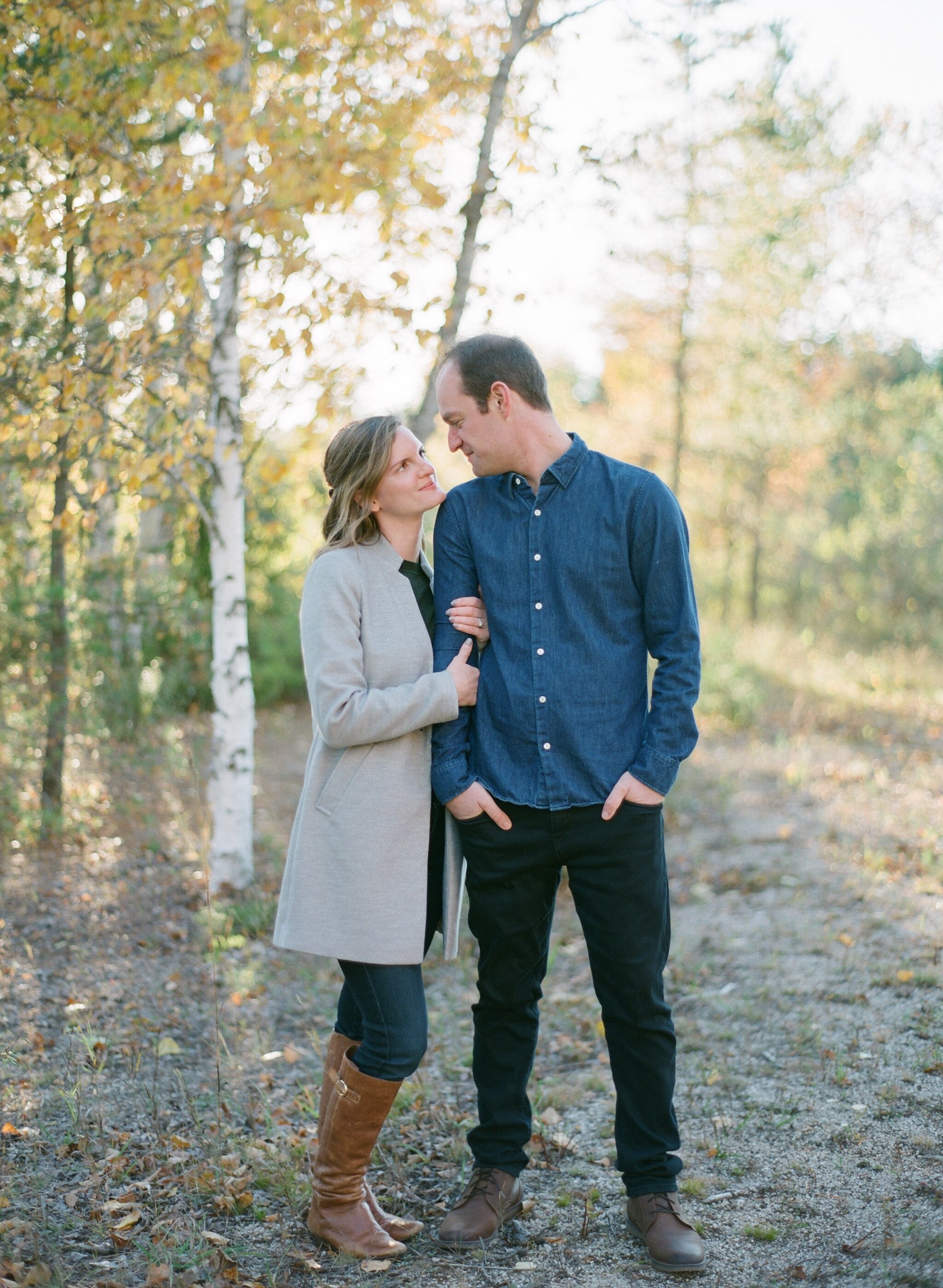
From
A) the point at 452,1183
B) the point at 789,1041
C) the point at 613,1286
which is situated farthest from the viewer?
A: the point at 789,1041

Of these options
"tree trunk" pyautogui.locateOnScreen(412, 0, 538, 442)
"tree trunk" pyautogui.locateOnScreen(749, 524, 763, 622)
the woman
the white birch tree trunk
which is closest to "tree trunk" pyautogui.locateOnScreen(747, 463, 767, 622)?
"tree trunk" pyautogui.locateOnScreen(749, 524, 763, 622)

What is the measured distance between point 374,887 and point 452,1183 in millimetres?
1129

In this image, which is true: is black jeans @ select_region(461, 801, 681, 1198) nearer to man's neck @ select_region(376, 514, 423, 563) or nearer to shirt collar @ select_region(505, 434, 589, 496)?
man's neck @ select_region(376, 514, 423, 563)

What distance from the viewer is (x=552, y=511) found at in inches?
108

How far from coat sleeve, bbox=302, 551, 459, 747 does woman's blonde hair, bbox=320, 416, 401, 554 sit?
10cm

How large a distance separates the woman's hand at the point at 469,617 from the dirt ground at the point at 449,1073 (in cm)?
154

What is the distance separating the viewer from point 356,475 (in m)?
2.76

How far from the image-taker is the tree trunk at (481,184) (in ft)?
17.3

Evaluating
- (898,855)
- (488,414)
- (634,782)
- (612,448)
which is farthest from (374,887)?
(612,448)

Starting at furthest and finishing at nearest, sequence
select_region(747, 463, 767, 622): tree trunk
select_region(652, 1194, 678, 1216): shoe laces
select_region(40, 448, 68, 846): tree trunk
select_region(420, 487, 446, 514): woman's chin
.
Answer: select_region(747, 463, 767, 622): tree trunk
select_region(40, 448, 68, 846): tree trunk
select_region(420, 487, 446, 514): woman's chin
select_region(652, 1194, 678, 1216): shoe laces

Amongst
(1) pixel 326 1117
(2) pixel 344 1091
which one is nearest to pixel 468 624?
(2) pixel 344 1091

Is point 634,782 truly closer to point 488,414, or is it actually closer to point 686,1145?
point 488,414

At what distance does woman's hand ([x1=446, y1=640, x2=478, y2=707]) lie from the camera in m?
2.70

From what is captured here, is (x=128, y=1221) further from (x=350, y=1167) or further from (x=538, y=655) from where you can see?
(x=538, y=655)
